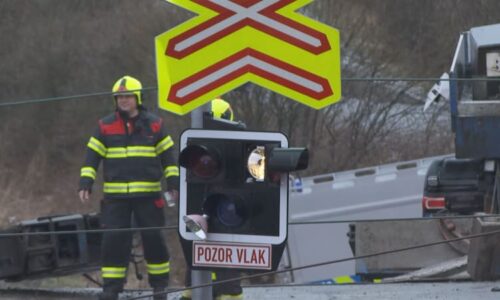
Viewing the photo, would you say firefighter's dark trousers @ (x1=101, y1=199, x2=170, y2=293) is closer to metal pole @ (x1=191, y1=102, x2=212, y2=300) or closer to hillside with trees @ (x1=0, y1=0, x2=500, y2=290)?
metal pole @ (x1=191, y1=102, x2=212, y2=300)

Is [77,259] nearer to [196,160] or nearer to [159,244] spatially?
[159,244]

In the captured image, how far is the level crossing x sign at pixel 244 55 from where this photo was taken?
494 centimetres

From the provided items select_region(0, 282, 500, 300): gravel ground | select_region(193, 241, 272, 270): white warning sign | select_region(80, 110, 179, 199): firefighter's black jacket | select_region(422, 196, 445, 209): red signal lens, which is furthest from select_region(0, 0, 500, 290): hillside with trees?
select_region(193, 241, 272, 270): white warning sign

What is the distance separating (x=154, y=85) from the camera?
1888cm

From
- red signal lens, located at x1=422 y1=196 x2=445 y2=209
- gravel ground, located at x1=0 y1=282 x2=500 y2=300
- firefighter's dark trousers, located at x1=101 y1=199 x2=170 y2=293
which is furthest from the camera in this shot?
red signal lens, located at x1=422 y1=196 x2=445 y2=209

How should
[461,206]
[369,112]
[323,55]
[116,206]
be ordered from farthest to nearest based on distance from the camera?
[369,112] → [461,206] → [116,206] → [323,55]

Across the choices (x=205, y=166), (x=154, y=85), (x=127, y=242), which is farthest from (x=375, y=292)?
(x=154, y=85)

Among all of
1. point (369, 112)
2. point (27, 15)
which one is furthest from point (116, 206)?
point (27, 15)

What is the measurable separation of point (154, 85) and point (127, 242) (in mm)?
10556

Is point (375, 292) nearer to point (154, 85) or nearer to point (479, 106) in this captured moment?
point (479, 106)

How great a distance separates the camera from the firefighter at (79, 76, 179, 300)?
827 centimetres

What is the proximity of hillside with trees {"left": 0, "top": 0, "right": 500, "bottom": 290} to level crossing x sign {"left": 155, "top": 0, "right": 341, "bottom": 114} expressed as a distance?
35.6 ft

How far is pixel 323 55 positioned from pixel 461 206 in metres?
7.31

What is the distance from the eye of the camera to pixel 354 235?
35.5 ft
